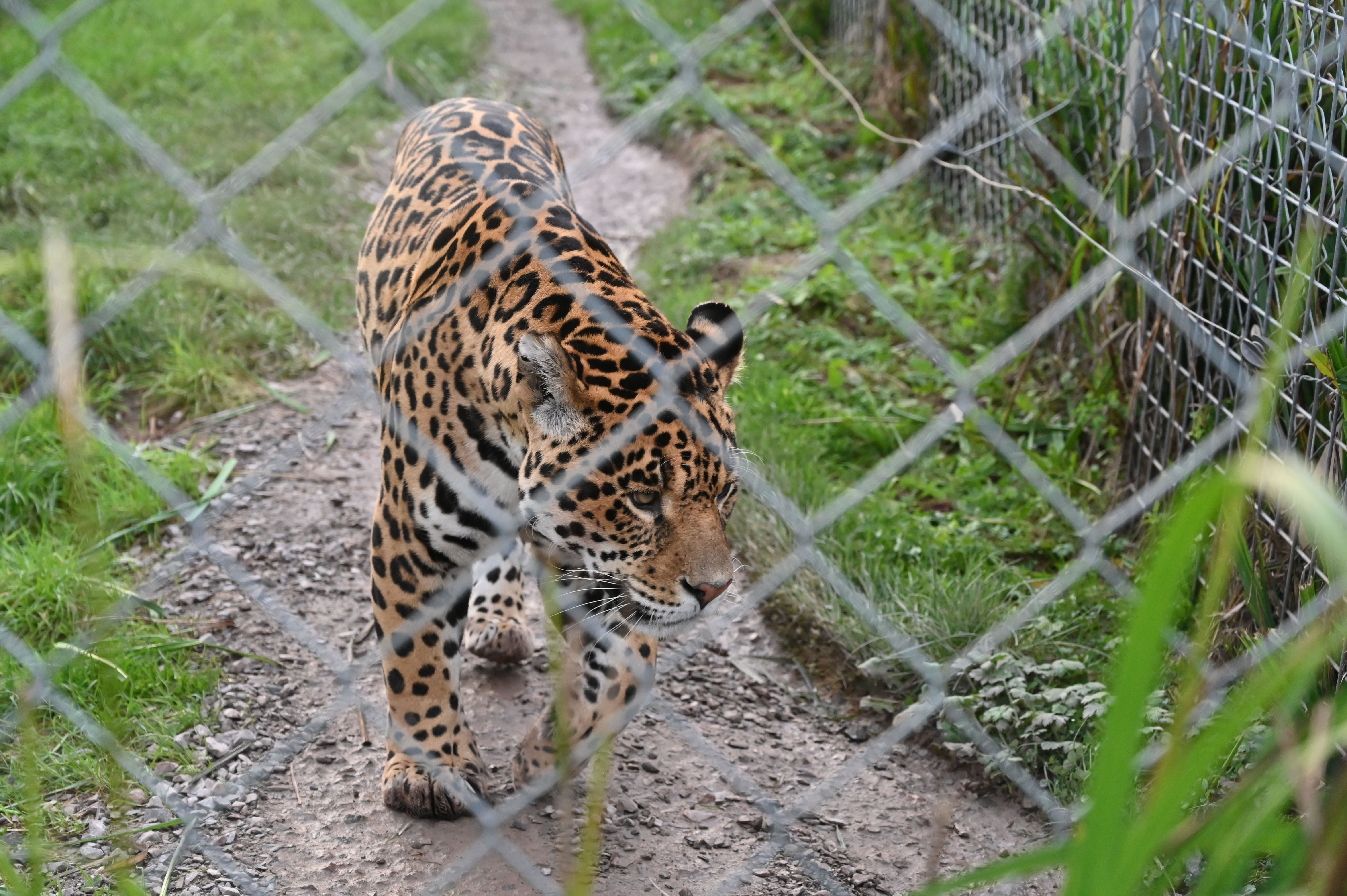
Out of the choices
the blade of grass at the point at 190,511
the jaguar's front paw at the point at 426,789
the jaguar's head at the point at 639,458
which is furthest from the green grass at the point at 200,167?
the jaguar's head at the point at 639,458

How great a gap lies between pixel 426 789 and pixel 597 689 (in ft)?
1.59

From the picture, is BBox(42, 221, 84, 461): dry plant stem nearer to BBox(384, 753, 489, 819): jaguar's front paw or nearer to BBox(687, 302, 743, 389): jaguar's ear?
BBox(687, 302, 743, 389): jaguar's ear

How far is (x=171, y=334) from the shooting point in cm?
507

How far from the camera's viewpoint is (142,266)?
68.8 inches

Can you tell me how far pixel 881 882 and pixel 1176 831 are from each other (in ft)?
5.20

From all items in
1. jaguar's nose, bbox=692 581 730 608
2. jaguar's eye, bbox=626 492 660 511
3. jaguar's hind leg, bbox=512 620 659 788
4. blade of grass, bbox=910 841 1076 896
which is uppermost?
blade of grass, bbox=910 841 1076 896

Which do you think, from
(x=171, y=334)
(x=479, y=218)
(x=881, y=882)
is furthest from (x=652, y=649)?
(x=171, y=334)

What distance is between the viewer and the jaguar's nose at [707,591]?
256cm

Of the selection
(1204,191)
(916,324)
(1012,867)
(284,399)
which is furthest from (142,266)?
(284,399)

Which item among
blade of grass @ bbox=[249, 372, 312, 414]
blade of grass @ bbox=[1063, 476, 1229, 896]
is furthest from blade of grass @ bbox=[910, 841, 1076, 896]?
blade of grass @ bbox=[249, 372, 312, 414]

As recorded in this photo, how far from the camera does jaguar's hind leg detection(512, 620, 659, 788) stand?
3.04 meters

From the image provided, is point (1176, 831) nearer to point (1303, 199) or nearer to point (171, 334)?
point (1303, 199)

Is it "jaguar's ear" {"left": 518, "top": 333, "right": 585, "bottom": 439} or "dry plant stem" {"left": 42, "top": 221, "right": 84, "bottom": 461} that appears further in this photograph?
"jaguar's ear" {"left": 518, "top": 333, "right": 585, "bottom": 439}

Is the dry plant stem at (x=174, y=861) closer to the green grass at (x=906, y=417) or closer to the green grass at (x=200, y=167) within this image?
the green grass at (x=906, y=417)
